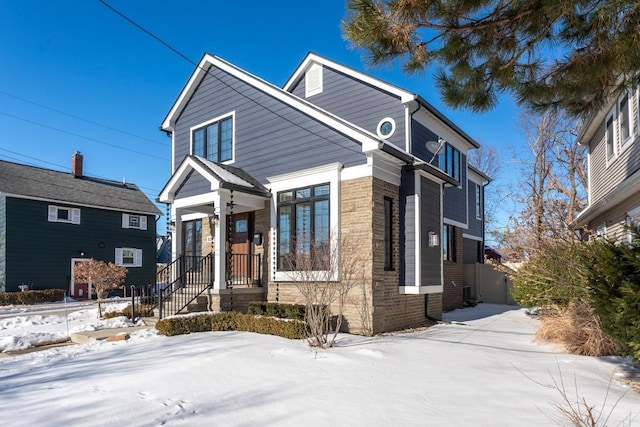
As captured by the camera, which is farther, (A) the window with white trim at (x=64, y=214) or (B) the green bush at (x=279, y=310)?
(A) the window with white trim at (x=64, y=214)

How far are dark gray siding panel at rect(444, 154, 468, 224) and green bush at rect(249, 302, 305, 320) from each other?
7857 mm

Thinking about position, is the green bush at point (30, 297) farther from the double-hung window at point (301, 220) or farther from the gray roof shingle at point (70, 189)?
the double-hung window at point (301, 220)

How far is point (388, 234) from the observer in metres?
10.0

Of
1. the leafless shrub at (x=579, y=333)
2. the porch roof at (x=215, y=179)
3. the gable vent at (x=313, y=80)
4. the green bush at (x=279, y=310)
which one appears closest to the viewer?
the leafless shrub at (x=579, y=333)

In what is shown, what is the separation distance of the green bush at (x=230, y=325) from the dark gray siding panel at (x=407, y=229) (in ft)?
10.4

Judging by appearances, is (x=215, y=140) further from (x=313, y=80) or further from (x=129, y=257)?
(x=129, y=257)

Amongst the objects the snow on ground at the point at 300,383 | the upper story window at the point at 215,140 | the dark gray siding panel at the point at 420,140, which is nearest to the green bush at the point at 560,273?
the snow on ground at the point at 300,383

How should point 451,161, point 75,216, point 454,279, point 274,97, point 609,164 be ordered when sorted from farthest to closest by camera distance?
point 75,216 < point 454,279 < point 451,161 < point 609,164 < point 274,97

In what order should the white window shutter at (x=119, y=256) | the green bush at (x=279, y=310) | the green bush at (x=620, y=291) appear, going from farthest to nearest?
1. the white window shutter at (x=119, y=256)
2. the green bush at (x=279, y=310)
3. the green bush at (x=620, y=291)

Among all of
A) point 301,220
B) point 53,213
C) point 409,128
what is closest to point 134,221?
point 53,213

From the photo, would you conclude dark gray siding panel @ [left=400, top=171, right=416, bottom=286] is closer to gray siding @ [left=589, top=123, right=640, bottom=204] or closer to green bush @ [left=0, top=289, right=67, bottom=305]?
gray siding @ [left=589, top=123, right=640, bottom=204]

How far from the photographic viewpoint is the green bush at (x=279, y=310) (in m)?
9.00

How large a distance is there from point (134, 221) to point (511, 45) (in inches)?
976

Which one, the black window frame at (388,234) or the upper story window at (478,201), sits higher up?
the upper story window at (478,201)
